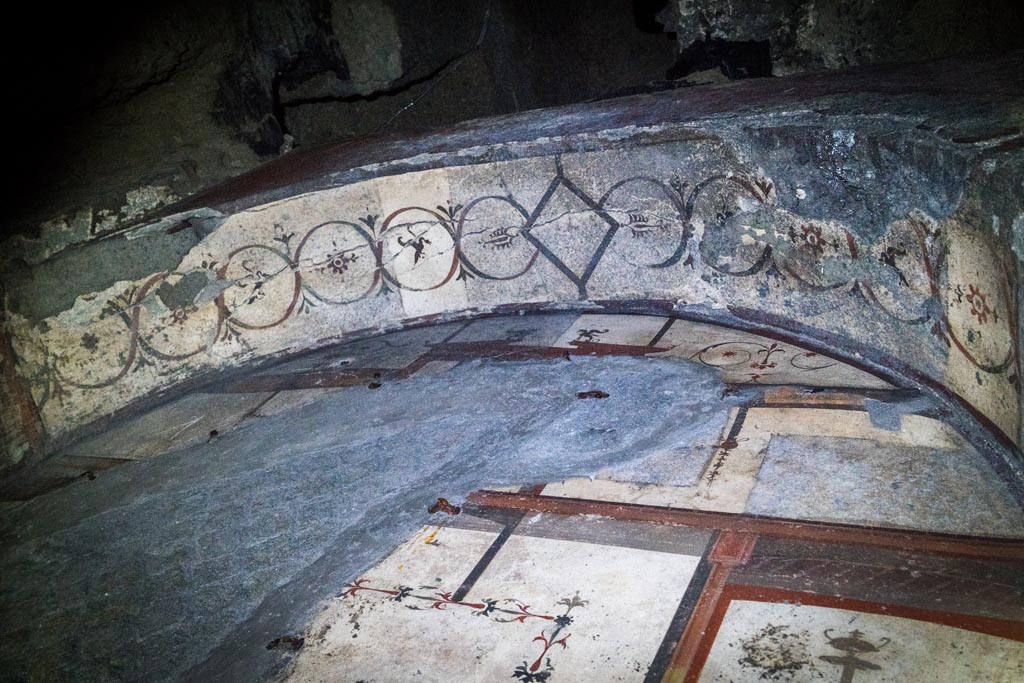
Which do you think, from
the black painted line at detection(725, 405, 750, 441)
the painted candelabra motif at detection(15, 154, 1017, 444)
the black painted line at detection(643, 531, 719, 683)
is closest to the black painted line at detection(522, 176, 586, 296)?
the painted candelabra motif at detection(15, 154, 1017, 444)

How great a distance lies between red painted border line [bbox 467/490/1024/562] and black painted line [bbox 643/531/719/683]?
0.07m

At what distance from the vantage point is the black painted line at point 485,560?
5.67 feet

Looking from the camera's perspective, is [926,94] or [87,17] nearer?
[926,94]

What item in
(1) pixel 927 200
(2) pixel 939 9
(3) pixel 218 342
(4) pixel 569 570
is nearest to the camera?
(4) pixel 569 570

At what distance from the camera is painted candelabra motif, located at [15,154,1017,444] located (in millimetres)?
2521

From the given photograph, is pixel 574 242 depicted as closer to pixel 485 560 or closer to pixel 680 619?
pixel 485 560

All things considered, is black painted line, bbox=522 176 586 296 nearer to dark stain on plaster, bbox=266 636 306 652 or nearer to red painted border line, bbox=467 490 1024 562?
red painted border line, bbox=467 490 1024 562

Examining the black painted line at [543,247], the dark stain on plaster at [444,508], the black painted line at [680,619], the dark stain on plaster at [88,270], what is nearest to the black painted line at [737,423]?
the black painted line at [680,619]

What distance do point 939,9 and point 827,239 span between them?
97cm

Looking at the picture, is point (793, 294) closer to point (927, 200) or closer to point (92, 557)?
point (927, 200)

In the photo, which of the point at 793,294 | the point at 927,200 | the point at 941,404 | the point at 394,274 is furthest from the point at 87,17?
the point at 941,404

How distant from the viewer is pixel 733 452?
2.04 m

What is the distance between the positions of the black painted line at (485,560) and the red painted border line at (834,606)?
45cm

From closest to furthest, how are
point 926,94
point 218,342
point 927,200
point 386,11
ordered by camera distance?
point 927,200
point 926,94
point 218,342
point 386,11
